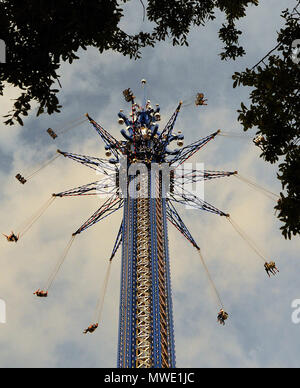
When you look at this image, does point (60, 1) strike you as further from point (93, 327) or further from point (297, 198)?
point (93, 327)

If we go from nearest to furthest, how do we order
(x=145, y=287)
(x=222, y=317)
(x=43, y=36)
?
(x=43, y=36), (x=145, y=287), (x=222, y=317)

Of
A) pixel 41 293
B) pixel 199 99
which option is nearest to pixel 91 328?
pixel 41 293

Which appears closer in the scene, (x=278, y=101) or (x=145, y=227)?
(x=278, y=101)

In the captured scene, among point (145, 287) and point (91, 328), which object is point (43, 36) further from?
point (91, 328)

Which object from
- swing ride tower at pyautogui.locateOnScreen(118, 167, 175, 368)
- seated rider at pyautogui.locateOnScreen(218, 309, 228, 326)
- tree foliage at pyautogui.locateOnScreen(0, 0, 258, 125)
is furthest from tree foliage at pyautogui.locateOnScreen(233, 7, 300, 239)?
seated rider at pyautogui.locateOnScreen(218, 309, 228, 326)

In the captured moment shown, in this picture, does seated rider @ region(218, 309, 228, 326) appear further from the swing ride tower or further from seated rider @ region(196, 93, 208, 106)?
seated rider @ region(196, 93, 208, 106)

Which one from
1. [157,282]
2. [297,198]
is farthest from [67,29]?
[157,282]

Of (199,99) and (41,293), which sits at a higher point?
(199,99)

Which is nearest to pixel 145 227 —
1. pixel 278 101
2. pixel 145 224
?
pixel 145 224

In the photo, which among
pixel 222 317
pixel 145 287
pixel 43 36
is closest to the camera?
pixel 43 36

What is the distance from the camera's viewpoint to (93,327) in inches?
887

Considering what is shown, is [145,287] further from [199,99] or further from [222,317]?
[199,99]

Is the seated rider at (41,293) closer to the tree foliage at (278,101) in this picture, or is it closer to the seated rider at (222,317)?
the seated rider at (222,317)

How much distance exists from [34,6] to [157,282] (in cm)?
1632
